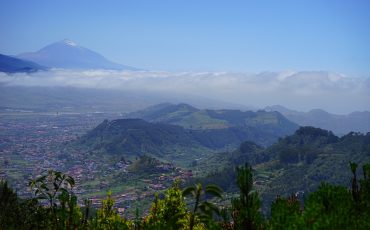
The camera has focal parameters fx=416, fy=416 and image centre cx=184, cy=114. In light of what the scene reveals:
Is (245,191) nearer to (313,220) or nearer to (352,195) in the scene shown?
(313,220)

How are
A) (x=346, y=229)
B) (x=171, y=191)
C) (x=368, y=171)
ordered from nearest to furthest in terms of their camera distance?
(x=346, y=229)
(x=368, y=171)
(x=171, y=191)

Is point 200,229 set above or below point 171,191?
below

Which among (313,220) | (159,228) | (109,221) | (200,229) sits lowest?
(200,229)

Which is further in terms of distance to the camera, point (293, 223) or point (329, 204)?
point (329, 204)

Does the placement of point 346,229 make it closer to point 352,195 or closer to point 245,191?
point 245,191

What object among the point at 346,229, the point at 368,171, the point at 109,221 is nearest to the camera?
the point at 346,229

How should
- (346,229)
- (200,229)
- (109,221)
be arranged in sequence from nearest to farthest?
(346,229), (109,221), (200,229)

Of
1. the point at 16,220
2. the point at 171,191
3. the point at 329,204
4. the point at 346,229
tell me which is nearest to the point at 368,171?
the point at 329,204

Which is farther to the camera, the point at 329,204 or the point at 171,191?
the point at 171,191

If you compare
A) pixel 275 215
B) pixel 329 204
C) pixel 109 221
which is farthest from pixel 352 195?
pixel 109 221

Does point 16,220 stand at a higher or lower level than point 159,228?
lower
